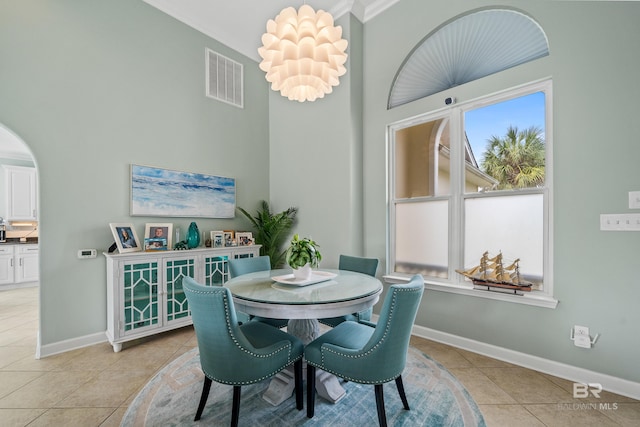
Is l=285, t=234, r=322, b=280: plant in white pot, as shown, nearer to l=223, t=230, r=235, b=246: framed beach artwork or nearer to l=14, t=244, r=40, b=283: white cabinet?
l=223, t=230, r=235, b=246: framed beach artwork

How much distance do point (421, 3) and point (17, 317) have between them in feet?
21.1

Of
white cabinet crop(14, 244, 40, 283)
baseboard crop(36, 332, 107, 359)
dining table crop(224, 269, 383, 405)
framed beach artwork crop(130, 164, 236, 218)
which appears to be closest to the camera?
dining table crop(224, 269, 383, 405)

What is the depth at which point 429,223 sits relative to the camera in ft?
10.3

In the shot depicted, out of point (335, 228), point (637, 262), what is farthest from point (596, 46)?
point (335, 228)

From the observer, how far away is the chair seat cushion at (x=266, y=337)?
1.76 metres

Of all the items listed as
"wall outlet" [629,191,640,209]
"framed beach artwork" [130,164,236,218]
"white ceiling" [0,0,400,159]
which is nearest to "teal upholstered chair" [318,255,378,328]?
"wall outlet" [629,191,640,209]

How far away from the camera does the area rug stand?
5.63 feet

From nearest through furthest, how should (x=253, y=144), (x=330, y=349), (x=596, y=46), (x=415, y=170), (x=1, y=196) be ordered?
(x=330, y=349) → (x=596, y=46) → (x=415, y=170) → (x=253, y=144) → (x=1, y=196)

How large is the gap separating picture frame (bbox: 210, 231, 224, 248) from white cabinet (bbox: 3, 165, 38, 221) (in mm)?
5201

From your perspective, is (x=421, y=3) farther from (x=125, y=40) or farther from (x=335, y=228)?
(x=125, y=40)

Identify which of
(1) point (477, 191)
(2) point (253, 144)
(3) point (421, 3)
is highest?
(3) point (421, 3)

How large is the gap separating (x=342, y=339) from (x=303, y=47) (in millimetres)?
2019

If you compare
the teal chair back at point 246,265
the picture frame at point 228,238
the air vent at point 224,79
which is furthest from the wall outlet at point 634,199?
the air vent at point 224,79

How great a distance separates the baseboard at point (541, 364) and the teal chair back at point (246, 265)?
193 centimetres
